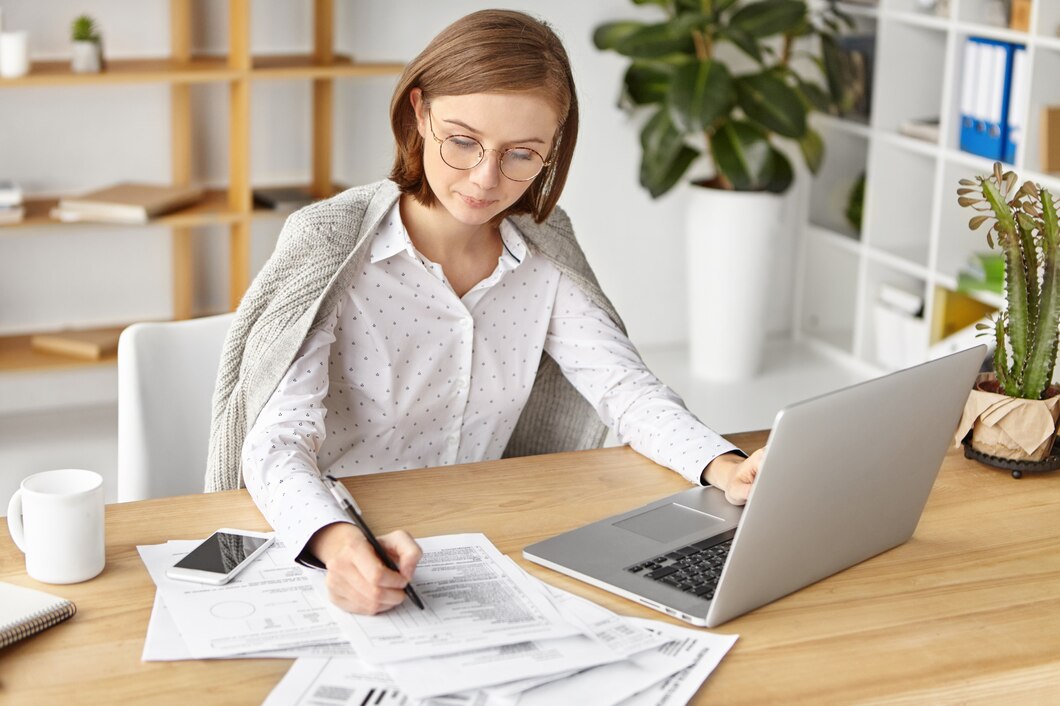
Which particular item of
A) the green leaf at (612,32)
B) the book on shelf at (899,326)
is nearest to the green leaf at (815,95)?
the green leaf at (612,32)

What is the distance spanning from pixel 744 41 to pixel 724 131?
1.02 ft

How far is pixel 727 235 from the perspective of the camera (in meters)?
4.28

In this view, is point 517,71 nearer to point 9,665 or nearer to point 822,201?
point 9,665

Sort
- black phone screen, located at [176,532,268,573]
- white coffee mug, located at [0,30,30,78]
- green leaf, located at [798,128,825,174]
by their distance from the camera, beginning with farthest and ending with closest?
green leaf, located at [798,128,825,174]
white coffee mug, located at [0,30,30,78]
black phone screen, located at [176,532,268,573]

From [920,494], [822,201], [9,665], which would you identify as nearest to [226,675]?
[9,665]

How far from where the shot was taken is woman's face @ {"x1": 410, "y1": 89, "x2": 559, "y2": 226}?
1.65 meters

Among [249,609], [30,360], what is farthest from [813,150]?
[249,609]

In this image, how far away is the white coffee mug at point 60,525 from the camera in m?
1.34

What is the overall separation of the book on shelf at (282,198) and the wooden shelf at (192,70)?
35 cm

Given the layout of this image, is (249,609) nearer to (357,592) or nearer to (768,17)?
(357,592)

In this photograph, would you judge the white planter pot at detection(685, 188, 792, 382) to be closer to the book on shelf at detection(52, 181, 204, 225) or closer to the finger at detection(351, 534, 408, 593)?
the book on shelf at detection(52, 181, 204, 225)

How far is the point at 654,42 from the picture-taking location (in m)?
4.01

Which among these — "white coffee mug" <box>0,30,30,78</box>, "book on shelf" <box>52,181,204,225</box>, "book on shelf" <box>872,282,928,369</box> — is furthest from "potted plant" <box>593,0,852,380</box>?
"white coffee mug" <box>0,30,30,78</box>

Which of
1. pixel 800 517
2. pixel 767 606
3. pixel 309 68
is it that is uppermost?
pixel 309 68
